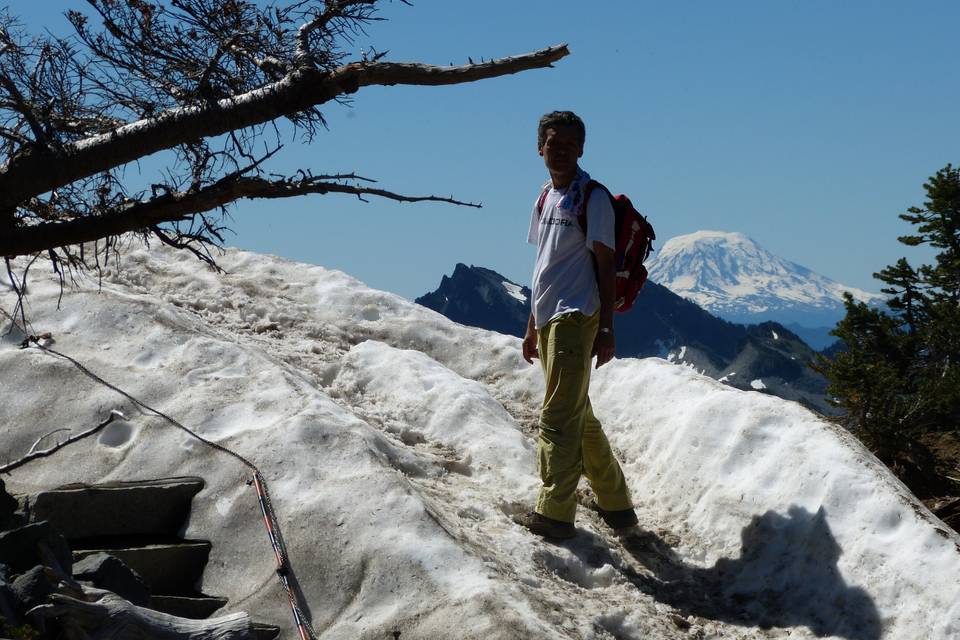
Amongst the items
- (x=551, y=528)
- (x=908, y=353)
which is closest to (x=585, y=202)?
(x=551, y=528)

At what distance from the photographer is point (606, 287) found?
6680 millimetres

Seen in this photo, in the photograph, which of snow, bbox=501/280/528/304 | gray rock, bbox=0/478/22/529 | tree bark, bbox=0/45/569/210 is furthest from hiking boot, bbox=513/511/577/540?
snow, bbox=501/280/528/304

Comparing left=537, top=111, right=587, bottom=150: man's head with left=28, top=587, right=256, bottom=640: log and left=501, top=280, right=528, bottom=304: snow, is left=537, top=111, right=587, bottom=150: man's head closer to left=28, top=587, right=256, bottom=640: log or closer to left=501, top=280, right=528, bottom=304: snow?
left=28, top=587, right=256, bottom=640: log

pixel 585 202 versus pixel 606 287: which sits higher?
pixel 585 202

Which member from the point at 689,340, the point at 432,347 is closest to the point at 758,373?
the point at 689,340

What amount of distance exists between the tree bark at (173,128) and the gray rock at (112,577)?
215 centimetres

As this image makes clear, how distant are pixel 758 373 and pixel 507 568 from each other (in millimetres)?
106360

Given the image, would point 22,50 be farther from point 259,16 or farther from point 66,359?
point 66,359

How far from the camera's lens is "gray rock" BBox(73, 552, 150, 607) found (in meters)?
5.28

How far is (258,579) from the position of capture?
243 inches

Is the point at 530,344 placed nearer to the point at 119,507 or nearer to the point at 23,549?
the point at 119,507

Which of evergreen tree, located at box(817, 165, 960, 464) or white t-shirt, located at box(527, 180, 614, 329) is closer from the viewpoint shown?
white t-shirt, located at box(527, 180, 614, 329)

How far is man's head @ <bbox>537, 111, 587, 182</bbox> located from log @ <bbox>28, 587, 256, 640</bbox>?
3.59 metres

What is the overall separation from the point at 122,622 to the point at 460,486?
3108mm
